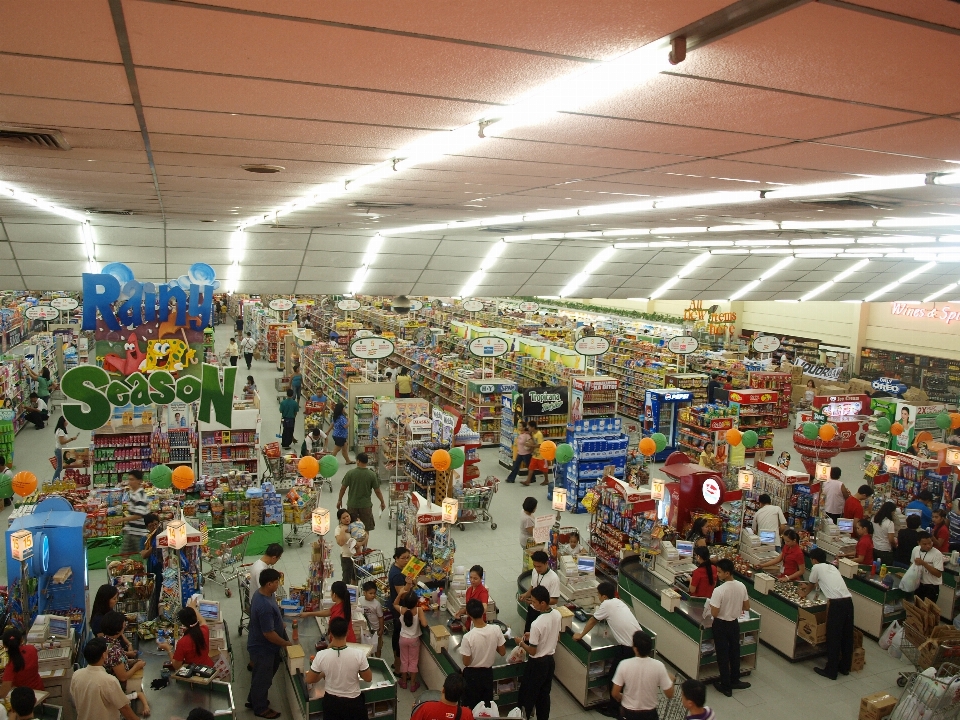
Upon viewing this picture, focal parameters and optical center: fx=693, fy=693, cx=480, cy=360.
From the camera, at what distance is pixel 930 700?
5785mm

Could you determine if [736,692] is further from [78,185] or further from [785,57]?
[78,185]

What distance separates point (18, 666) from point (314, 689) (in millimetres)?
2257

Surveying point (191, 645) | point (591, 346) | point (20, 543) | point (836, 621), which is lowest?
point (836, 621)

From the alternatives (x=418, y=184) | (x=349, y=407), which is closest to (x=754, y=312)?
(x=349, y=407)

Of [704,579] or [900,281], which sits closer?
[704,579]

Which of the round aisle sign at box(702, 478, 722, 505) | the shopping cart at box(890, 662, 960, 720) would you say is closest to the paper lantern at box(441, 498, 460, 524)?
the round aisle sign at box(702, 478, 722, 505)

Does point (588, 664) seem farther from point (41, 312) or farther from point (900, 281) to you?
point (41, 312)

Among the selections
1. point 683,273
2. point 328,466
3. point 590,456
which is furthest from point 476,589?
point 683,273

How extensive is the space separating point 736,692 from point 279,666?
174 inches

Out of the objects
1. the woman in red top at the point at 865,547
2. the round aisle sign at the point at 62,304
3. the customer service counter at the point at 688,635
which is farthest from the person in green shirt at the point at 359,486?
the round aisle sign at the point at 62,304

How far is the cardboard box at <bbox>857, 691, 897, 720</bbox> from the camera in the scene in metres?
5.92

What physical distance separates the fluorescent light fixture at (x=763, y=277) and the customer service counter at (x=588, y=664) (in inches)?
491

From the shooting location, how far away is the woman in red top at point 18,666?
5281mm

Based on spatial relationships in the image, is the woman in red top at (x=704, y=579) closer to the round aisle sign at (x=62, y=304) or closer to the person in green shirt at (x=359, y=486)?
the person in green shirt at (x=359, y=486)
